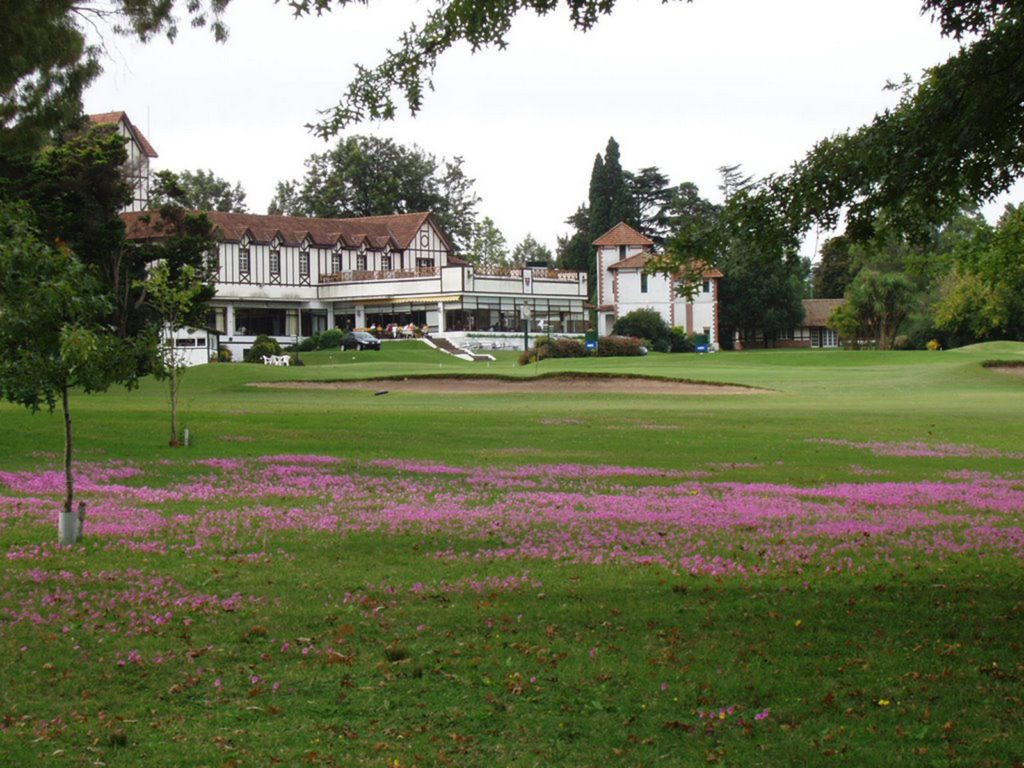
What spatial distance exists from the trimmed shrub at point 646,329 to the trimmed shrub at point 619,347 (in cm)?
1449

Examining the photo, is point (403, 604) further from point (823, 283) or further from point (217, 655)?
point (823, 283)

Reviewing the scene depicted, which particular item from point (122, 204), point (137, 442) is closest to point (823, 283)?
point (122, 204)

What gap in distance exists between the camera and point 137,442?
25141mm

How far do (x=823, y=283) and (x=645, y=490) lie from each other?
115 metres

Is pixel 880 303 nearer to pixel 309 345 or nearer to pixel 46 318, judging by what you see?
pixel 309 345

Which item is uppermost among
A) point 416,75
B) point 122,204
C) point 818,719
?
point 122,204

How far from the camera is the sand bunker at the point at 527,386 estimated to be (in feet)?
156

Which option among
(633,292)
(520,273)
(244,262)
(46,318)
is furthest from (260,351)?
(46,318)

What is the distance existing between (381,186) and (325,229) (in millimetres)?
16888

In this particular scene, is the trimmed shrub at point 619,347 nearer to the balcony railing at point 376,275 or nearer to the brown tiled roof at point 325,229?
the balcony railing at point 376,275

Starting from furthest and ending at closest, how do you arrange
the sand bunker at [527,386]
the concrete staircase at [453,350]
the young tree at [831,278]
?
the young tree at [831,278], the concrete staircase at [453,350], the sand bunker at [527,386]

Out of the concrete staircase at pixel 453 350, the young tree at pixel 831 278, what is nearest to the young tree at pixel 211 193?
the concrete staircase at pixel 453 350

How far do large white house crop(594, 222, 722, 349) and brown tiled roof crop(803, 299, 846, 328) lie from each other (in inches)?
510

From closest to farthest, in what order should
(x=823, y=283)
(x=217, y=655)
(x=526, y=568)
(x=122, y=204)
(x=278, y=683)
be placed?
(x=278, y=683) → (x=217, y=655) → (x=526, y=568) → (x=122, y=204) → (x=823, y=283)
